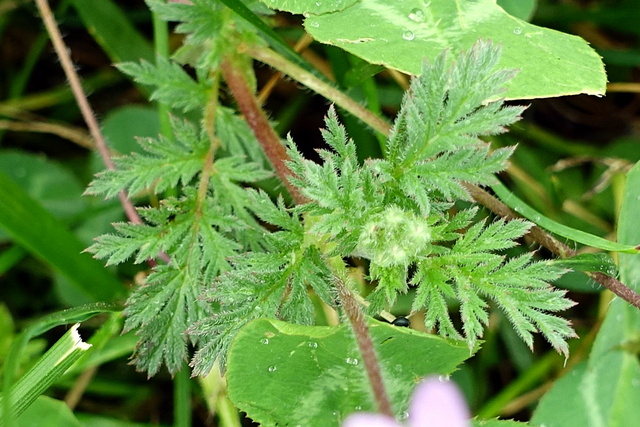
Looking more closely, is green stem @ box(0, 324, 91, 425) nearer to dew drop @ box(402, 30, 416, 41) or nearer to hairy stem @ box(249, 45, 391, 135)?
hairy stem @ box(249, 45, 391, 135)

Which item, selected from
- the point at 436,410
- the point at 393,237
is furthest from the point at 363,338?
the point at 436,410

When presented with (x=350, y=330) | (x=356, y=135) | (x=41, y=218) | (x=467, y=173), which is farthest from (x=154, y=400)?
(x=467, y=173)

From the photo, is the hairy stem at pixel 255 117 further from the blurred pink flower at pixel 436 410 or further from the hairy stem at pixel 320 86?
the blurred pink flower at pixel 436 410

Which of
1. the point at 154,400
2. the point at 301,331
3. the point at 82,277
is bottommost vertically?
the point at 154,400

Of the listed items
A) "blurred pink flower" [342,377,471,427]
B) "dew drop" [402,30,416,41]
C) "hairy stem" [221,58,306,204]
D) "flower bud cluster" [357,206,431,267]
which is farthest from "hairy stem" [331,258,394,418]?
"dew drop" [402,30,416,41]

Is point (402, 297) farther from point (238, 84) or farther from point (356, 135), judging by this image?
point (238, 84)

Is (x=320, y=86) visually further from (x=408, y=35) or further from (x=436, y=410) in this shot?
(x=436, y=410)

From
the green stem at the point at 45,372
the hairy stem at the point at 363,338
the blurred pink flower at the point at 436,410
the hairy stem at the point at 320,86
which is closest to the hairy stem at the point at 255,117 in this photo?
the hairy stem at the point at 320,86
